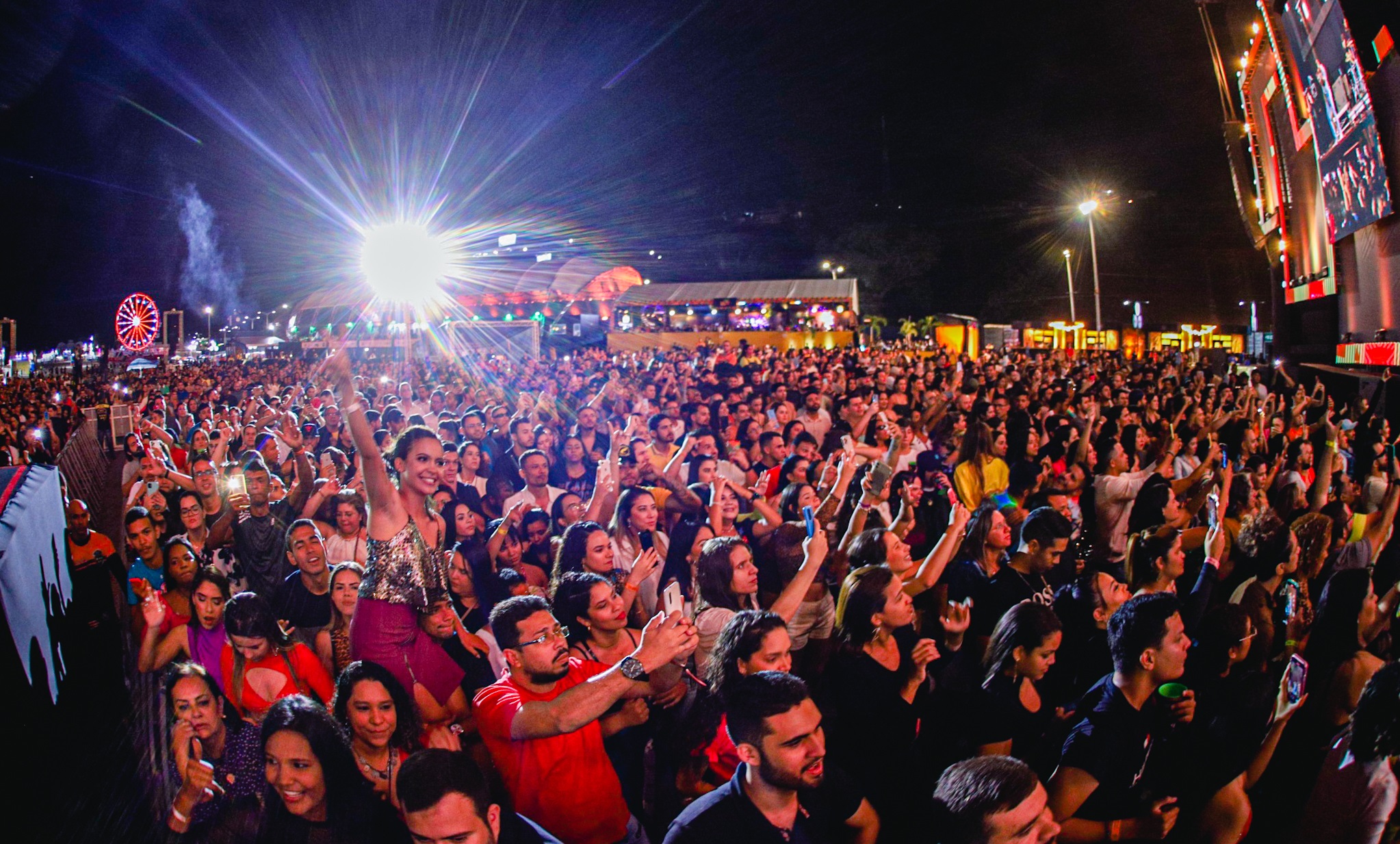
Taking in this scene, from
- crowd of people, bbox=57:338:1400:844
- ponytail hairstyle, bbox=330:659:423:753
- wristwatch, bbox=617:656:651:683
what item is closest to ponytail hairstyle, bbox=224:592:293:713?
crowd of people, bbox=57:338:1400:844

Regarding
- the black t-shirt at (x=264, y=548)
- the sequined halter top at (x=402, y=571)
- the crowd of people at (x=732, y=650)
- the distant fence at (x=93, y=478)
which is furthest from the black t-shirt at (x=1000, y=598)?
the distant fence at (x=93, y=478)

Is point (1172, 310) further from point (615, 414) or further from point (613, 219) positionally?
point (615, 414)

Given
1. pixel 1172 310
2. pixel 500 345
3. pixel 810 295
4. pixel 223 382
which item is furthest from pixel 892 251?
pixel 223 382

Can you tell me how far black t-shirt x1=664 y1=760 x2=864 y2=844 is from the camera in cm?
195

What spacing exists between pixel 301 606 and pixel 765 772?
252 centimetres

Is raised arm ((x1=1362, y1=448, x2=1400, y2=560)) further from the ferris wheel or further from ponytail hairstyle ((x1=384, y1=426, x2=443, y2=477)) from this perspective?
the ferris wheel

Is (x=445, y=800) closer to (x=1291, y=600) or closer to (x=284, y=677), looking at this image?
(x=284, y=677)

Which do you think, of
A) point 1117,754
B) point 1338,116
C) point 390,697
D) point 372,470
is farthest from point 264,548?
point 1338,116

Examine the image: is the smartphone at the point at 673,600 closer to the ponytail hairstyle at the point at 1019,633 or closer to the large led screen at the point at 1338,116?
the ponytail hairstyle at the point at 1019,633

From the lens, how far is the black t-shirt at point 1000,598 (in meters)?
3.62

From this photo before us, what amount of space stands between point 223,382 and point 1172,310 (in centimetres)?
4409

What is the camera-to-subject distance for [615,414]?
891 centimetres

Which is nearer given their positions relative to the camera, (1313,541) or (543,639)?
(543,639)

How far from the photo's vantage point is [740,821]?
1.96 metres
